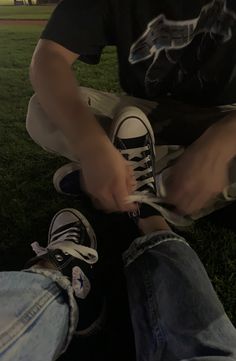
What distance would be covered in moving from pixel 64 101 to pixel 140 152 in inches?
7.1

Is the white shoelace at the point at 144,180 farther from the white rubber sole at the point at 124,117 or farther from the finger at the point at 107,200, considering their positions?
the finger at the point at 107,200

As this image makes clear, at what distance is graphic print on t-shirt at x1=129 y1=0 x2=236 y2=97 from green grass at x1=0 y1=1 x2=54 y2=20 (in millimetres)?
969

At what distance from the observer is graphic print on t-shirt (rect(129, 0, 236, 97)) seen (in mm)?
714

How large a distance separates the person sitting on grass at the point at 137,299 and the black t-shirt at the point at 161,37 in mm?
115

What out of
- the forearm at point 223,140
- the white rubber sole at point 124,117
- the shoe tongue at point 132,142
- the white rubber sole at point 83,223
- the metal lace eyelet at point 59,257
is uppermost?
the forearm at point 223,140

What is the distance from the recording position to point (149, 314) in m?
0.60

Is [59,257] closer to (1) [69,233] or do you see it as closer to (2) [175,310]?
(1) [69,233]

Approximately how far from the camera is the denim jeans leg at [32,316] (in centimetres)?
53

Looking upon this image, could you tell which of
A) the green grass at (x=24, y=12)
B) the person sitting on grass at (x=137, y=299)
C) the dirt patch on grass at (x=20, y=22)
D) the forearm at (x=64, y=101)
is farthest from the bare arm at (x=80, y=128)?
the dirt patch on grass at (x=20, y=22)

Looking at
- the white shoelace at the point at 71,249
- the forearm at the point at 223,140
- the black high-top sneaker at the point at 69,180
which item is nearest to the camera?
the forearm at the point at 223,140

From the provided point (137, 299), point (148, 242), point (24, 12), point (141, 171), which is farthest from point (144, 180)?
point (24, 12)

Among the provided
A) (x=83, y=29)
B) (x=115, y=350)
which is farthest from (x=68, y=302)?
(x=83, y=29)

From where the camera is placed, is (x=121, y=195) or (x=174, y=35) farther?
(x=174, y=35)

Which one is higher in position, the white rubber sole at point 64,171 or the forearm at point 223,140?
the forearm at point 223,140
